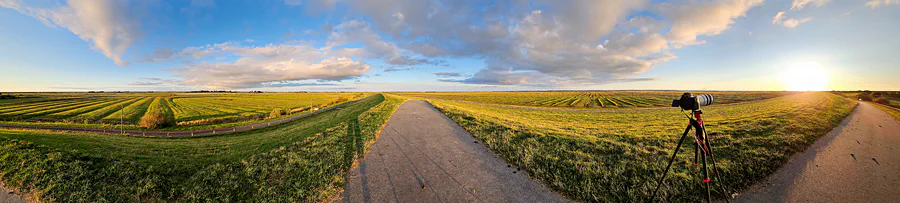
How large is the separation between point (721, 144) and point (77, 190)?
17.0 meters

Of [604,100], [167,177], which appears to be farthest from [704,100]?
[604,100]

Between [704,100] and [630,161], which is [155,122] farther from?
[704,100]

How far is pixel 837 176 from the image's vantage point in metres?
5.50

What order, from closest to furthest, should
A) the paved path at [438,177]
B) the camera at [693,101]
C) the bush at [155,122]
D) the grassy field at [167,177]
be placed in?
the camera at [693,101] → the paved path at [438,177] → the grassy field at [167,177] → the bush at [155,122]

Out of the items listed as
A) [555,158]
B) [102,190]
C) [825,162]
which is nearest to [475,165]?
[555,158]

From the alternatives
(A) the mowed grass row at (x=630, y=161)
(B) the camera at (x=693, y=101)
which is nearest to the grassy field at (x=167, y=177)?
(A) the mowed grass row at (x=630, y=161)

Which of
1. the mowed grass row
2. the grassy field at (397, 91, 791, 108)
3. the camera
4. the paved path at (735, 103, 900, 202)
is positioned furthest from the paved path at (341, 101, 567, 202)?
the grassy field at (397, 91, 791, 108)

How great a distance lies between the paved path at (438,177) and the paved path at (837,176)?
13.4 ft

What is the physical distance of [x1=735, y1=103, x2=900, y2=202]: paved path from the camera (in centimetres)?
459

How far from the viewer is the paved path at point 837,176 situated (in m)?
4.59

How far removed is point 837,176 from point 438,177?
8.95m

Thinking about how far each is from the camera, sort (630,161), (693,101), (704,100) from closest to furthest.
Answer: (693,101) < (704,100) < (630,161)

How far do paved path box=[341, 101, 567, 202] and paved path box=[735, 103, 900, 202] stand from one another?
13.4 feet

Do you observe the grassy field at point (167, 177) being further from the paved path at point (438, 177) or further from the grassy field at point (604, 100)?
the grassy field at point (604, 100)
